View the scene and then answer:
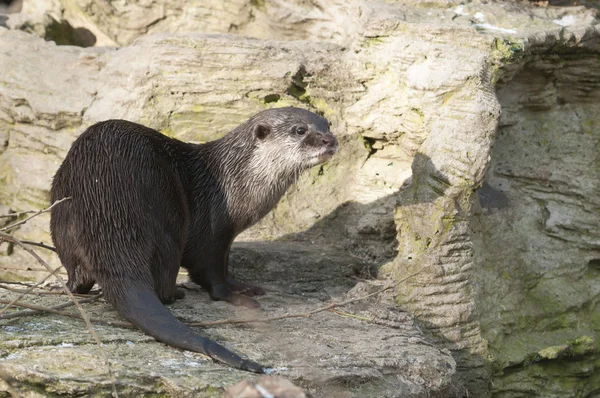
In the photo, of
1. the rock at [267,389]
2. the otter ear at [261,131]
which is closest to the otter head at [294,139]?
the otter ear at [261,131]

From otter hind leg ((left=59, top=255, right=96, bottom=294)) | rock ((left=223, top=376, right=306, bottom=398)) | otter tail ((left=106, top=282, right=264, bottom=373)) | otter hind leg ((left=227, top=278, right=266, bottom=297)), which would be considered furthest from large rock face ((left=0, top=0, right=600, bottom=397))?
rock ((left=223, top=376, right=306, bottom=398))


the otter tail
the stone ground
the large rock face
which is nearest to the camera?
the stone ground

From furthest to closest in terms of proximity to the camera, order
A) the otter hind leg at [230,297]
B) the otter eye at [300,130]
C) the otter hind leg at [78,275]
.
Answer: the otter eye at [300,130] < the otter hind leg at [230,297] < the otter hind leg at [78,275]

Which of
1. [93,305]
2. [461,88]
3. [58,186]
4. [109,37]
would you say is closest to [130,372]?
[93,305]

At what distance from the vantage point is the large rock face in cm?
416

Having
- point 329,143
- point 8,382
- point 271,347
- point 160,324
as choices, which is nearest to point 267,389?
point 8,382

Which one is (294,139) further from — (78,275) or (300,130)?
(78,275)

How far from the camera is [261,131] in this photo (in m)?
4.04

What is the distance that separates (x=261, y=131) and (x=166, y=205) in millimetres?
767

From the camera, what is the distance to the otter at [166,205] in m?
3.08

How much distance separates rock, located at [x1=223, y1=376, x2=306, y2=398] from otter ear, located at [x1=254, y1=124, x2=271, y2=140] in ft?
7.18

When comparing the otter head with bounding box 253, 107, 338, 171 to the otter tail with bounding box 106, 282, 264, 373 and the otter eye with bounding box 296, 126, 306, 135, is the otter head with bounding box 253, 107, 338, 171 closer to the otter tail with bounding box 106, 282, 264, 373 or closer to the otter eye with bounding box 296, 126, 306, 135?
the otter eye with bounding box 296, 126, 306, 135

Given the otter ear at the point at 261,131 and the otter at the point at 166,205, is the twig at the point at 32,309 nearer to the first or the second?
the otter at the point at 166,205

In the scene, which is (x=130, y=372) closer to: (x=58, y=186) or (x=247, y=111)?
(x=58, y=186)
